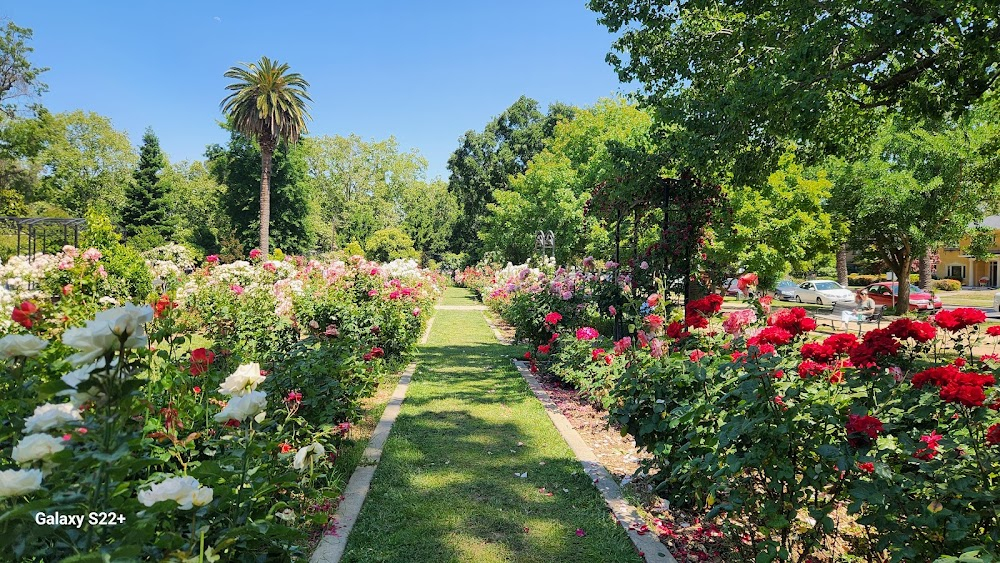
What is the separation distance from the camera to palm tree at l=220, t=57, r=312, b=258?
29.0 meters

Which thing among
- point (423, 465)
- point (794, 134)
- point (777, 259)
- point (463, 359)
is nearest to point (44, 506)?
point (423, 465)

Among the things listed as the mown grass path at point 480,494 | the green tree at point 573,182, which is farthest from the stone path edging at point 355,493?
the green tree at point 573,182

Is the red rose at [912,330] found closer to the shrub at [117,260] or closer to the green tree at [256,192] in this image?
the shrub at [117,260]

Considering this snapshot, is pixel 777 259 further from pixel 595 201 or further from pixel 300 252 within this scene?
pixel 300 252

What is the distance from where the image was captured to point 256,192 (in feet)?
131

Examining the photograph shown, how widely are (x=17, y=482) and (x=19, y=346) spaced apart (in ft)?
1.79

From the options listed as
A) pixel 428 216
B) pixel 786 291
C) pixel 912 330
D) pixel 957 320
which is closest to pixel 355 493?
pixel 912 330

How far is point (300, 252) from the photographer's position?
134 feet

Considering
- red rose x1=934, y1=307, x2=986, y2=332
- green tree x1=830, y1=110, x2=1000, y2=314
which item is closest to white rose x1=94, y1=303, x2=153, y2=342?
red rose x1=934, y1=307, x2=986, y2=332

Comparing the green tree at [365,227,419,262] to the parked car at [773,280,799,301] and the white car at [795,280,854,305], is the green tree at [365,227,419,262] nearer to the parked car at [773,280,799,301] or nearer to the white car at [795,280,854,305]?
the parked car at [773,280,799,301]

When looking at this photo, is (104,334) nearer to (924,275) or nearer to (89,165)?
(924,275)

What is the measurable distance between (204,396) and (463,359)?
6728 mm

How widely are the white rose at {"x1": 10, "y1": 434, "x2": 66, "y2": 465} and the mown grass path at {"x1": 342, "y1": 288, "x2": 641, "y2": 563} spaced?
199cm

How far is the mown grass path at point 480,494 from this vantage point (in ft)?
10.1
